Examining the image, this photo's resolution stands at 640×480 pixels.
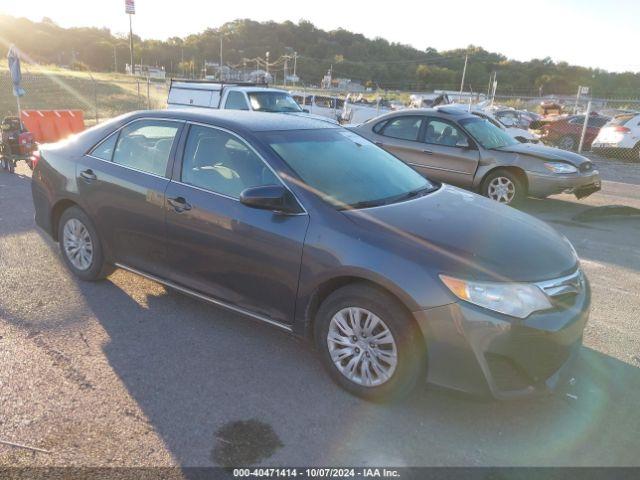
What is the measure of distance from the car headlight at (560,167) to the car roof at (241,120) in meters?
5.27

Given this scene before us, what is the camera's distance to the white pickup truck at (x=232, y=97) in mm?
13180

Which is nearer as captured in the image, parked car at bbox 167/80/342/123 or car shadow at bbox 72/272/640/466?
car shadow at bbox 72/272/640/466

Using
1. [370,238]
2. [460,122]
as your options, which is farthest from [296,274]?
[460,122]

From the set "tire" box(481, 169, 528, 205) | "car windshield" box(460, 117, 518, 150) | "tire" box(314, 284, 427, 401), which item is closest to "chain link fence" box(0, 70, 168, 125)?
"car windshield" box(460, 117, 518, 150)

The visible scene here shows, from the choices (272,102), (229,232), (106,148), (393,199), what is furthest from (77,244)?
(272,102)

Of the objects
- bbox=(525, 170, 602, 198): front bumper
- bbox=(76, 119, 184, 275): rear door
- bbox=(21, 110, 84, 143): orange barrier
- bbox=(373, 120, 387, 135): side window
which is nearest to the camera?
bbox=(76, 119, 184, 275): rear door

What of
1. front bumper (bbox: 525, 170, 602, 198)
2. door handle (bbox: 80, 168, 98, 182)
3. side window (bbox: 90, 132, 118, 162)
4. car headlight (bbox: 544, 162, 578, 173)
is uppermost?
side window (bbox: 90, 132, 118, 162)

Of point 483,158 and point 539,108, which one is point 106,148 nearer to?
point 483,158

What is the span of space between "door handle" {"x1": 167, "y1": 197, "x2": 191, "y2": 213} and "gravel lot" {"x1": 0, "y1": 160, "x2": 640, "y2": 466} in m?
0.91

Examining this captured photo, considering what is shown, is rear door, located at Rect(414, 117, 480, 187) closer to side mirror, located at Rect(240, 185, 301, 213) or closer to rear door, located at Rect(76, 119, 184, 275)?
rear door, located at Rect(76, 119, 184, 275)

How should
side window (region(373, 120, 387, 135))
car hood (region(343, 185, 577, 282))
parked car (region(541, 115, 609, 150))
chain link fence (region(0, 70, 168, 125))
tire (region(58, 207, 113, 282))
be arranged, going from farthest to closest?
chain link fence (region(0, 70, 168, 125))
parked car (region(541, 115, 609, 150))
side window (region(373, 120, 387, 135))
tire (region(58, 207, 113, 282))
car hood (region(343, 185, 577, 282))

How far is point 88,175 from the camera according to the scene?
4352mm

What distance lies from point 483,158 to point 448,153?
59cm

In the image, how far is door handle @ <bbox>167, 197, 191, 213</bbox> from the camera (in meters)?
3.68
